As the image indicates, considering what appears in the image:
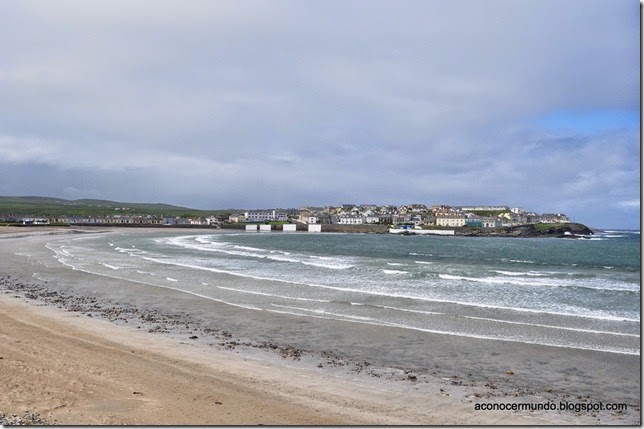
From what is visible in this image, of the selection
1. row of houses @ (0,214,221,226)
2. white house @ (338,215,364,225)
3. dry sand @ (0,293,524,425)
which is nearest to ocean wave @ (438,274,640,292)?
dry sand @ (0,293,524,425)

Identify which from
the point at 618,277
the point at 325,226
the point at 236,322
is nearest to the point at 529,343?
the point at 236,322

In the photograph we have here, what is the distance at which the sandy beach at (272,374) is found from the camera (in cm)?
846

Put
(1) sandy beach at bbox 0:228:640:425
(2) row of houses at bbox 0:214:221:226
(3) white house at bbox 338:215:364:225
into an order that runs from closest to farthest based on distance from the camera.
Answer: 1. (1) sandy beach at bbox 0:228:640:425
2. (2) row of houses at bbox 0:214:221:226
3. (3) white house at bbox 338:215:364:225

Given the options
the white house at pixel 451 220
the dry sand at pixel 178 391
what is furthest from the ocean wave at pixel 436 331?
the white house at pixel 451 220

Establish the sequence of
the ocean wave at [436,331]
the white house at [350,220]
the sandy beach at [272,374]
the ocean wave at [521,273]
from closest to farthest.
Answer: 1. the sandy beach at [272,374]
2. the ocean wave at [436,331]
3. the ocean wave at [521,273]
4. the white house at [350,220]

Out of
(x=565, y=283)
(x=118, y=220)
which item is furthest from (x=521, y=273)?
(x=118, y=220)

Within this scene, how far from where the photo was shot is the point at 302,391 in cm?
994

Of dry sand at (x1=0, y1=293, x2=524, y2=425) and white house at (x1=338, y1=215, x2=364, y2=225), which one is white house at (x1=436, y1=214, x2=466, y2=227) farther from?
dry sand at (x1=0, y1=293, x2=524, y2=425)

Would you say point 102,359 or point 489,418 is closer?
point 489,418

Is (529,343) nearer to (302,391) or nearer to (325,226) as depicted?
(302,391)

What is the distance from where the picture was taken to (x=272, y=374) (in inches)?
437

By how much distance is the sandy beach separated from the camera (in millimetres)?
8461

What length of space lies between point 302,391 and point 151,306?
1241 centimetres

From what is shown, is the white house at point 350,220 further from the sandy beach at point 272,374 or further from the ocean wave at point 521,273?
the sandy beach at point 272,374
